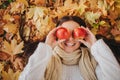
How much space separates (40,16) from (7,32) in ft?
0.62

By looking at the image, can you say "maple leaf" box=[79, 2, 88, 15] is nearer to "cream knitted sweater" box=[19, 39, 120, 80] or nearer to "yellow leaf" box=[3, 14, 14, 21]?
"cream knitted sweater" box=[19, 39, 120, 80]

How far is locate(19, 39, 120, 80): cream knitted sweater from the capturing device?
1.58 m

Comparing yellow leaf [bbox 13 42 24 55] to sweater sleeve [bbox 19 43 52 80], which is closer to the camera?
sweater sleeve [bbox 19 43 52 80]

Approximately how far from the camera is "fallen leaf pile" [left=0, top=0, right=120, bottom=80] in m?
1.70

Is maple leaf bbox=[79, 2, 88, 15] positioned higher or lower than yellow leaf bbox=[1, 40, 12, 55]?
higher

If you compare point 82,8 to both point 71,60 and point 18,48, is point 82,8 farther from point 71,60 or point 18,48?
point 18,48

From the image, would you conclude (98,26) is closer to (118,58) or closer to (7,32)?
(118,58)

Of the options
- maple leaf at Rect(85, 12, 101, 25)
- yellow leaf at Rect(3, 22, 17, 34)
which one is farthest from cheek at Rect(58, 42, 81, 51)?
yellow leaf at Rect(3, 22, 17, 34)

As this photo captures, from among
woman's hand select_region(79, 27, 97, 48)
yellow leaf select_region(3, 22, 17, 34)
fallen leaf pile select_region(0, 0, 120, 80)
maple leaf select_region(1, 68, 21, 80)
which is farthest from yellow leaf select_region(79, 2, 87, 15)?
maple leaf select_region(1, 68, 21, 80)

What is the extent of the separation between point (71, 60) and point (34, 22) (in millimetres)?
276

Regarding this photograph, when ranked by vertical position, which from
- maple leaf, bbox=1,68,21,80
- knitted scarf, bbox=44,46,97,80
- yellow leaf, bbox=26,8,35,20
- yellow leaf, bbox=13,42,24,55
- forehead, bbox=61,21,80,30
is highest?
yellow leaf, bbox=26,8,35,20

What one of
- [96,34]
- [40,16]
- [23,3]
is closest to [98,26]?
[96,34]

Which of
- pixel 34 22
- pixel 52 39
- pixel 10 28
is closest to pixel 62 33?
pixel 52 39

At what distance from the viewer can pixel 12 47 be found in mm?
1706
